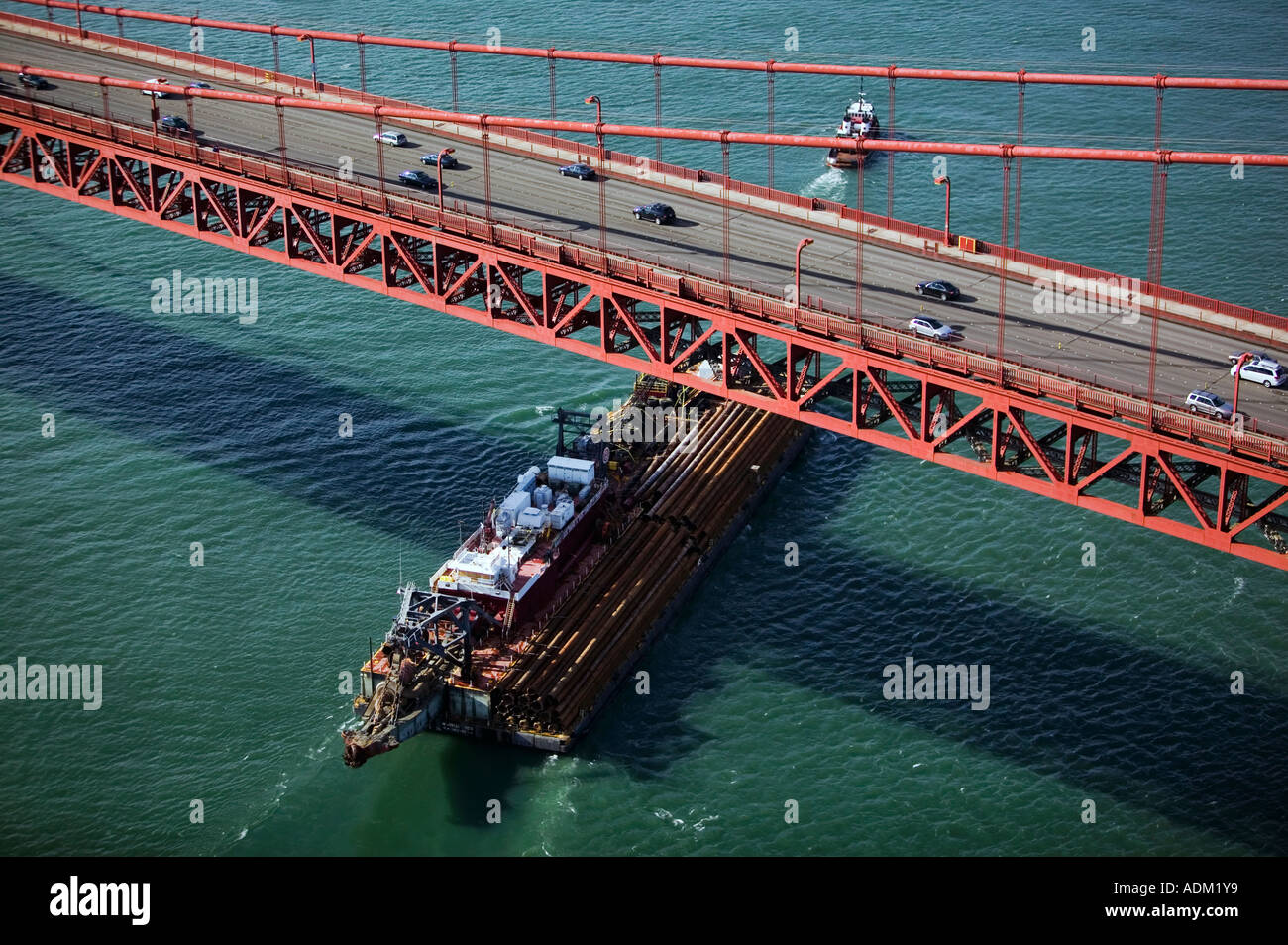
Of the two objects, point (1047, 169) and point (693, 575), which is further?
point (1047, 169)

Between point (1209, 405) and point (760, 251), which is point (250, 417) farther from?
point (1209, 405)

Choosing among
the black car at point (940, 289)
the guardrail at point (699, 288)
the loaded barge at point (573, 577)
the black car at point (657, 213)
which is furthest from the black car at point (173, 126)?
the black car at point (940, 289)

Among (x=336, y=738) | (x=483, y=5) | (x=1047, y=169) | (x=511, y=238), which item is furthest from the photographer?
(x=483, y=5)

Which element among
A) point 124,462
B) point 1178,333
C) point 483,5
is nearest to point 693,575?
point 1178,333

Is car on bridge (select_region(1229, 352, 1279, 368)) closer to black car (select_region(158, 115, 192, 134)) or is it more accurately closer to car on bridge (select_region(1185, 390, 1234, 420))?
car on bridge (select_region(1185, 390, 1234, 420))

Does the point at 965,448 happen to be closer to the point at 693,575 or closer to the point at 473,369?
the point at 693,575

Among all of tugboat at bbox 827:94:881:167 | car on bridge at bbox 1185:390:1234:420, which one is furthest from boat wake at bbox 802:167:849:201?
car on bridge at bbox 1185:390:1234:420
